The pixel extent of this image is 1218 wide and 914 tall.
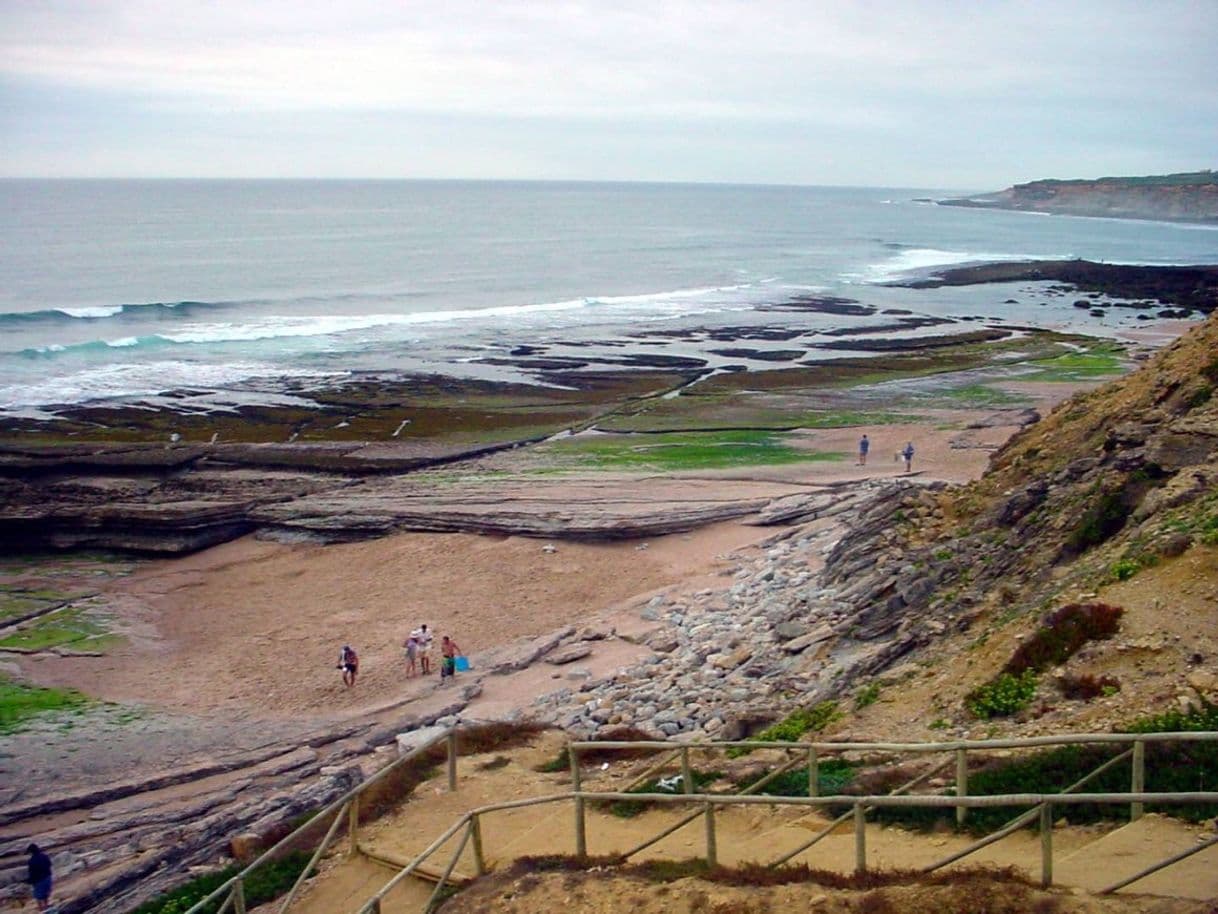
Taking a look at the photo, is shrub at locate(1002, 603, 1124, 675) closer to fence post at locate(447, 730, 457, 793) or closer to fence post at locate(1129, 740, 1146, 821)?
fence post at locate(1129, 740, 1146, 821)

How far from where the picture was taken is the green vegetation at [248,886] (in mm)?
11734

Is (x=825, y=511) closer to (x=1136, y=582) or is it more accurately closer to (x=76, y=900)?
(x=1136, y=582)

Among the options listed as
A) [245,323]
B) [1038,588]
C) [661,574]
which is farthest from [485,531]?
[245,323]

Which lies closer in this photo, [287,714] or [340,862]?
[340,862]

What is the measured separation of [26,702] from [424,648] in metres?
7.89

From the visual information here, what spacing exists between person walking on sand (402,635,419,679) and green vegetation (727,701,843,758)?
1075cm

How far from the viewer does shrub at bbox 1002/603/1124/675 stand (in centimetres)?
1228

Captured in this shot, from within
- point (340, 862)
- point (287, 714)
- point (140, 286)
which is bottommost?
point (287, 714)

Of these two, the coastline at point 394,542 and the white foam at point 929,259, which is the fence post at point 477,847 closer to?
the coastline at point 394,542

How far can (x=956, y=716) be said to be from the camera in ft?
40.9

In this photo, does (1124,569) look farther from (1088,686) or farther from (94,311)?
(94,311)

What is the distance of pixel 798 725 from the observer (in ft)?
46.4

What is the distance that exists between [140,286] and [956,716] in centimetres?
9013

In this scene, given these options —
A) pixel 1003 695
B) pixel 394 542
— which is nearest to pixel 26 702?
pixel 394 542
